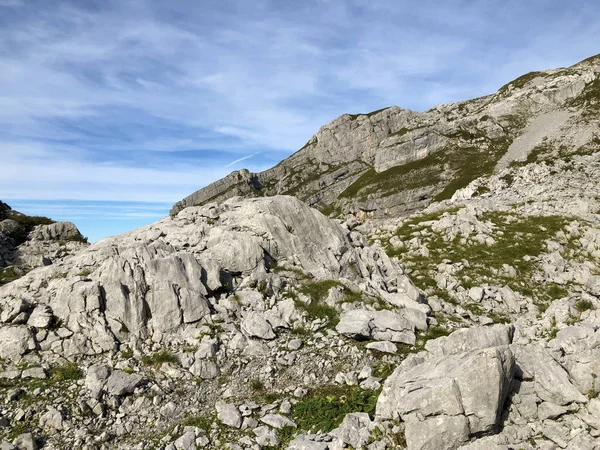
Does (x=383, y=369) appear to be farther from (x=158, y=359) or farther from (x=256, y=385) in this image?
(x=158, y=359)

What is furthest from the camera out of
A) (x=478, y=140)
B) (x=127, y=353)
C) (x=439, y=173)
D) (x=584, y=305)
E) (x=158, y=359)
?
(x=478, y=140)

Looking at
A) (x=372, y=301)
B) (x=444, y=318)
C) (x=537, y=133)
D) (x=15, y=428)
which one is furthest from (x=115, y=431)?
(x=537, y=133)

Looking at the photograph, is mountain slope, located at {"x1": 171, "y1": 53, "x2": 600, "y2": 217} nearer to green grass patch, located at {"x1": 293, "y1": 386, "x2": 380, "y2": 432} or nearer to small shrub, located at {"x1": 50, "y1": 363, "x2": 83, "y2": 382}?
green grass patch, located at {"x1": 293, "y1": 386, "x2": 380, "y2": 432}

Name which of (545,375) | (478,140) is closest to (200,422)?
(545,375)

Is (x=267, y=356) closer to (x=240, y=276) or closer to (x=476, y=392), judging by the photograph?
(x=240, y=276)

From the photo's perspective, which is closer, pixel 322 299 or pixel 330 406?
pixel 330 406

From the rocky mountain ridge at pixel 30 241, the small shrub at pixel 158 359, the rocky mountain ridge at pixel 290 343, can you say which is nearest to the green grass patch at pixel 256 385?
the rocky mountain ridge at pixel 290 343

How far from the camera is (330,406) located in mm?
12602

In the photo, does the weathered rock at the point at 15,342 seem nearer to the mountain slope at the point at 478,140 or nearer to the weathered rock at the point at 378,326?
the weathered rock at the point at 378,326

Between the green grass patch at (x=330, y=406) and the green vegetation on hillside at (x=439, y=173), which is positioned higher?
the green vegetation on hillside at (x=439, y=173)

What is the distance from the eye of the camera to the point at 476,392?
919 cm

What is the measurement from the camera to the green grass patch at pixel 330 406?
38.9 ft

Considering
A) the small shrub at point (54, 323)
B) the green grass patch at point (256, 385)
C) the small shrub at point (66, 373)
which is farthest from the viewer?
the small shrub at point (54, 323)

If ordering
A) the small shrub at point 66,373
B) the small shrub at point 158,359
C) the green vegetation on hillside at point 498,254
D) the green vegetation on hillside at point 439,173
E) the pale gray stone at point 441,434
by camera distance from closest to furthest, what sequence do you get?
the pale gray stone at point 441,434 < the small shrub at point 66,373 < the small shrub at point 158,359 < the green vegetation on hillside at point 498,254 < the green vegetation on hillside at point 439,173
